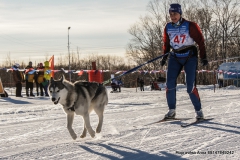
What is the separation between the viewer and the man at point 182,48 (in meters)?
5.81

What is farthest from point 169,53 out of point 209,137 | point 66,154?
point 66,154

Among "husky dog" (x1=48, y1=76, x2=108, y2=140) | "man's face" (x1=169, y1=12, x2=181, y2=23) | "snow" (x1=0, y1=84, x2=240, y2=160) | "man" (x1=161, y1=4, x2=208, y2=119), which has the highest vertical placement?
"man's face" (x1=169, y1=12, x2=181, y2=23)

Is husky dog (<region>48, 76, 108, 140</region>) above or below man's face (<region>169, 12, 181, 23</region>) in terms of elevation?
below

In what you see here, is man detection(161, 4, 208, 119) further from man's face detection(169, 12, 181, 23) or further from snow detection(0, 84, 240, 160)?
snow detection(0, 84, 240, 160)

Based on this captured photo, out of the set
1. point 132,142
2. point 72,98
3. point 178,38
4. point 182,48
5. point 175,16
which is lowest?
point 132,142

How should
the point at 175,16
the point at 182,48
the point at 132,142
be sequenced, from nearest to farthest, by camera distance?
1. the point at 132,142
2. the point at 175,16
3. the point at 182,48

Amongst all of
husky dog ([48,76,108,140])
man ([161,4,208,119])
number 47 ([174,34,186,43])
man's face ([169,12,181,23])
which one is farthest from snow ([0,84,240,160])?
man's face ([169,12,181,23])

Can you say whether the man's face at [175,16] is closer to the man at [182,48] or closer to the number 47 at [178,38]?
the man at [182,48]

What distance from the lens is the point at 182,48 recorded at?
5.92 meters

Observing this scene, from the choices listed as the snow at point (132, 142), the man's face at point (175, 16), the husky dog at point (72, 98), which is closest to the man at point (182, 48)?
the man's face at point (175, 16)

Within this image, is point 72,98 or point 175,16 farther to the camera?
point 175,16

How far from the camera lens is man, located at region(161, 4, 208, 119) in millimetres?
5809

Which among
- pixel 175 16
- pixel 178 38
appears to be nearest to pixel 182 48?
pixel 178 38

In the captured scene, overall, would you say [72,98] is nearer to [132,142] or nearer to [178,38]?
[132,142]
